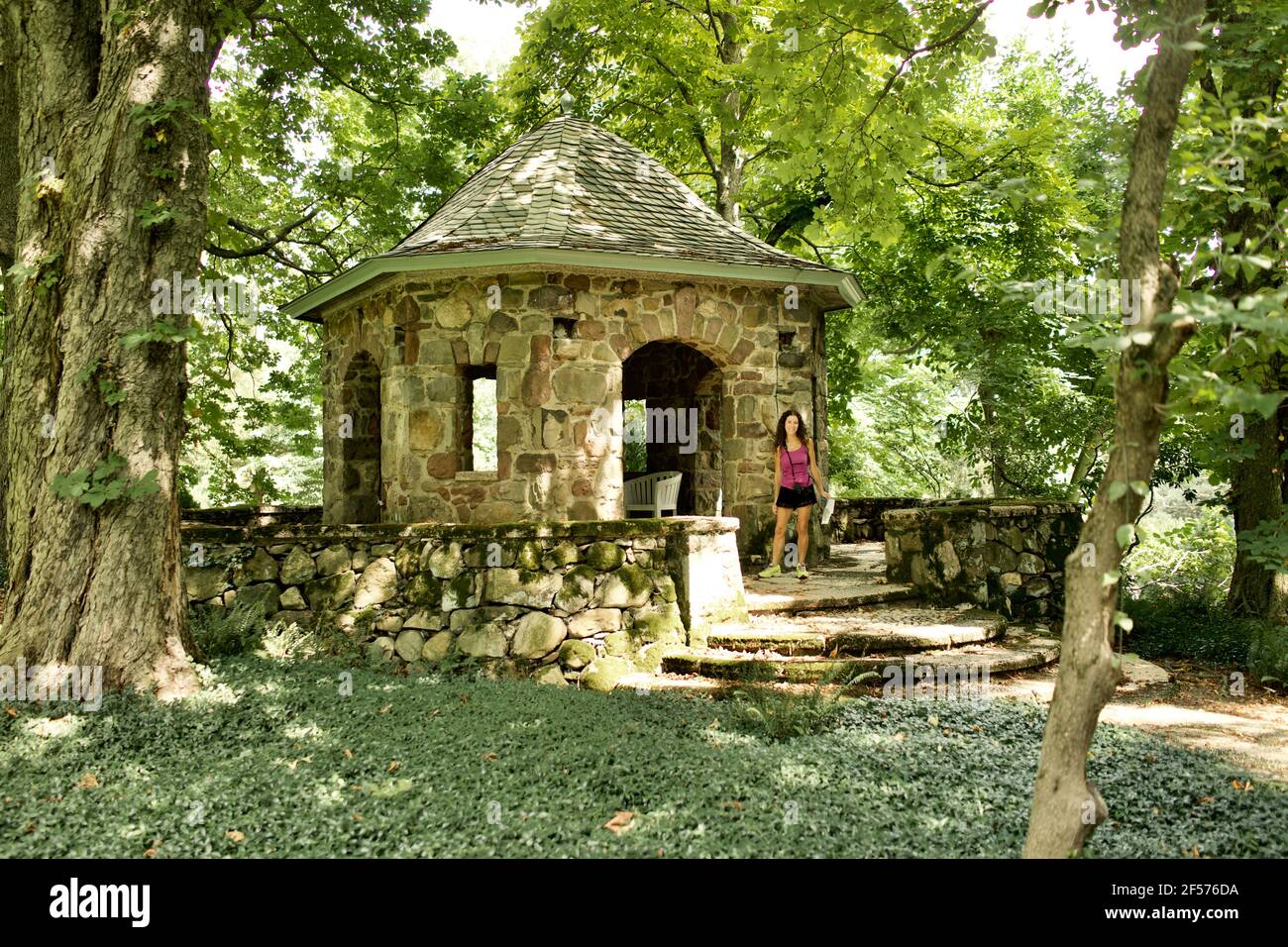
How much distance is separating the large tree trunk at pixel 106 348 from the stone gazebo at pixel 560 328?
3.15m

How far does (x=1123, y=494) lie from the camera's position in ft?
9.55

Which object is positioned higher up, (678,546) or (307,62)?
(307,62)

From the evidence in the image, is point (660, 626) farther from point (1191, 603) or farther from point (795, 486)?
point (1191, 603)

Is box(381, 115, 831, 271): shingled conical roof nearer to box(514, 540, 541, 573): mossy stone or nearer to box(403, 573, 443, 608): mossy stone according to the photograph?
box(514, 540, 541, 573): mossy stone

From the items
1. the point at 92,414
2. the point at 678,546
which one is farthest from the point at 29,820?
the point at 678,546

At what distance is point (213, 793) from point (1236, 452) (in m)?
7.55

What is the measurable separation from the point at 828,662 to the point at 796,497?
9.73 feet

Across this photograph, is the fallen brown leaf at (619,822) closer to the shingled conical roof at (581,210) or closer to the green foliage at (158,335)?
the green foliage at (158,335)

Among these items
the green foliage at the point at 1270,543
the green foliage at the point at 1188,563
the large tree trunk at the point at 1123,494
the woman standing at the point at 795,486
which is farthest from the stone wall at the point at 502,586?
the green foliage at the point at 1188,563

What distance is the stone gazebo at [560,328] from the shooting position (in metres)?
8.54

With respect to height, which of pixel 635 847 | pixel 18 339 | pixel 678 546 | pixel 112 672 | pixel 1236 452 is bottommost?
pixel 635 847

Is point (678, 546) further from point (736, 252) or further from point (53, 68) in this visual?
point (53, 68)

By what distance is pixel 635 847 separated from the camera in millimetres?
3475

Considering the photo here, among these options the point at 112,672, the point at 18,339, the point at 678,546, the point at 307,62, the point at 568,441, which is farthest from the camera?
the point at 307,62
